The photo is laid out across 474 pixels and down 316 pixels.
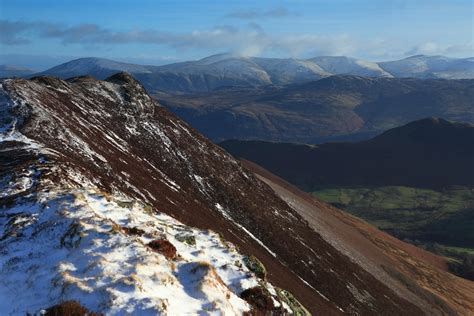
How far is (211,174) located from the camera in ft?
295

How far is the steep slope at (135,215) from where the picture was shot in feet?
82.9

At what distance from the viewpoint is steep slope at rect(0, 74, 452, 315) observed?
25.3 meters

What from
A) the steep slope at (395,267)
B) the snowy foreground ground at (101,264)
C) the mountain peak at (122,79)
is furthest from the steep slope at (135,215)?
the steep slope at (395,267)

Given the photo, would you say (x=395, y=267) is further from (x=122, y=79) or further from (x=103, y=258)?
(x=103, y=258)

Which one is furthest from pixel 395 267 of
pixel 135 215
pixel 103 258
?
pixel 103 258

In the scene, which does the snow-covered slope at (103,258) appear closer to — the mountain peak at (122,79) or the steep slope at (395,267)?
the steep slope at (395,267)

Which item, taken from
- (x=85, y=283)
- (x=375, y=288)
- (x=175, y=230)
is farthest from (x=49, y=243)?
(x=375, y=288)

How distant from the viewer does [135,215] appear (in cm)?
3484

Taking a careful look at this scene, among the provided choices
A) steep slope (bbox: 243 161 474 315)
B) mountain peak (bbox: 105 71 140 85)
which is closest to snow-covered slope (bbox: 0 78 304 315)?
steep slope (bbox: 243 161 474 315)

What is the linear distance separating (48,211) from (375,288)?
72.6 meters

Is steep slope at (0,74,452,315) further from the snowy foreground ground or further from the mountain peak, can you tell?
the mountain peak

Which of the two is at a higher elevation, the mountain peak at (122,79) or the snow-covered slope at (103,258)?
the mountain peak at (122,79)

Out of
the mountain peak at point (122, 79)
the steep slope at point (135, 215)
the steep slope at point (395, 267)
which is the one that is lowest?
the steep slope at point (395, 267)

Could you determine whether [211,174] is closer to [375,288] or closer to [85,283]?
[375,288]
